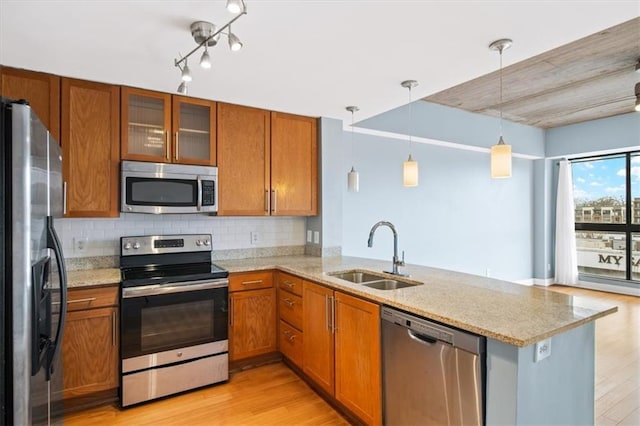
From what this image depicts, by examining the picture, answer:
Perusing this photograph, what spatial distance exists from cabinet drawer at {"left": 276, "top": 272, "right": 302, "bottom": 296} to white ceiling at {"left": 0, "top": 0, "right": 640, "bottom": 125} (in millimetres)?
1540

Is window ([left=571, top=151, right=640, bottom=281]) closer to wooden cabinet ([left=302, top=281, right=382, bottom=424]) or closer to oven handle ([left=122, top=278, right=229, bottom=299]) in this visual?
wooden cabinet ([left=302, top=281, right=382, bottom=424])

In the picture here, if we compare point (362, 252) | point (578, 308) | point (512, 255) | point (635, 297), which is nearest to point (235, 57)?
point (578, 308)

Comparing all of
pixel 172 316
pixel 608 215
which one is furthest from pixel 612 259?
pixel 172 316

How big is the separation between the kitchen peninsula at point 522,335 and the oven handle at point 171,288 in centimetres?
106

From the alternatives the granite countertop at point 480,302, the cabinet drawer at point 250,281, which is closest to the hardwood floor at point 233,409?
the cabinet drawer at point 250,281

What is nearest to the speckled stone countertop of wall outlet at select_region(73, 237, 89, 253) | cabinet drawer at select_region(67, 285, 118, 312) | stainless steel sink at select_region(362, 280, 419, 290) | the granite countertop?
the granite countertop

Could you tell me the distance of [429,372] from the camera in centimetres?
178

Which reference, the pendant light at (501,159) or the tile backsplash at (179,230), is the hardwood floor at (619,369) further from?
the tile backsplash at (179,230)

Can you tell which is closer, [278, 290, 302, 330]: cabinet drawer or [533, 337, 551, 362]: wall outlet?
[533, 337, 551, 362]: wall outlet

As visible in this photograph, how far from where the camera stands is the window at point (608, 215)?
584cm

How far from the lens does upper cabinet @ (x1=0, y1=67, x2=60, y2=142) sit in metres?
2.44

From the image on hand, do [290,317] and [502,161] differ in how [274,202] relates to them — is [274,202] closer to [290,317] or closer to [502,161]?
[290,317]

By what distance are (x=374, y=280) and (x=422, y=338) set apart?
3.28 feet

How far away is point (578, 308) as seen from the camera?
1.78m
